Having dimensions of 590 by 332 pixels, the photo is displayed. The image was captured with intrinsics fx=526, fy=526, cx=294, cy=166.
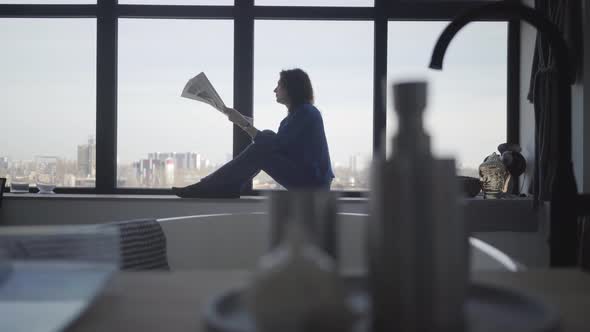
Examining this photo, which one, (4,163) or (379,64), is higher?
(379,64)

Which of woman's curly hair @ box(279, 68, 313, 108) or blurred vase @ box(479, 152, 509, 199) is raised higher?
woman's curly hair @ box(279, 68, 313, 108)

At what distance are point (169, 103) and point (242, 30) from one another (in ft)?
2.25

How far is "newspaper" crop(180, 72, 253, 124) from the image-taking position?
2939mm

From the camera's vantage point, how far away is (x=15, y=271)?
0.52 metres

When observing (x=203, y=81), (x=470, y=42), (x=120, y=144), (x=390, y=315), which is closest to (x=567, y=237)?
(x=390, y=315)

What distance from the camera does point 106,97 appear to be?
11.6 feet

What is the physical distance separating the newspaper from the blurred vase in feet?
4.99

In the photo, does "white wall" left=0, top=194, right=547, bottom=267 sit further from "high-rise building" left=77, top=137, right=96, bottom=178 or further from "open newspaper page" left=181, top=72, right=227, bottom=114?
"open newspaper page" left=181, top=72, right=227, bottom=114

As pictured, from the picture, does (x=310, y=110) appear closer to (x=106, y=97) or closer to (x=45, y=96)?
(x=106, y=97)

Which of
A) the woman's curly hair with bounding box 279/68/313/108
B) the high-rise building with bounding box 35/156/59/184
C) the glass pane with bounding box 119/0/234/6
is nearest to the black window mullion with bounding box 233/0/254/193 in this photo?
the glass pane with bounding box 119/0/234/6

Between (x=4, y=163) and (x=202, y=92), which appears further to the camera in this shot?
(x=4, y=163)

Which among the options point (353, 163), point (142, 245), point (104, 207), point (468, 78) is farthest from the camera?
point (353, 163)

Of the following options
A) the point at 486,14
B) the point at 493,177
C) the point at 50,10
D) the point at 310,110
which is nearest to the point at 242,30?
the point at 310,110

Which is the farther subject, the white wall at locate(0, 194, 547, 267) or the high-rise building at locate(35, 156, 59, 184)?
the high-rise building at locate(35, 156, 59, 184)
